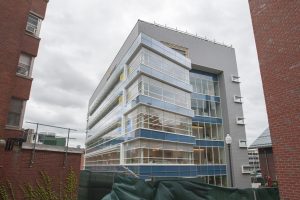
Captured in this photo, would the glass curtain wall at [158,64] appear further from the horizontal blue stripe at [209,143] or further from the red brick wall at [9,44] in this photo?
the red brick wall at [9,44]

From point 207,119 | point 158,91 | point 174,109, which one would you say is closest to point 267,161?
point 174,109

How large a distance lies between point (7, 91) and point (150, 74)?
66.5 ft

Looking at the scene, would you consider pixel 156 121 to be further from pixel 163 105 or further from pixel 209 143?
pixel 209 143

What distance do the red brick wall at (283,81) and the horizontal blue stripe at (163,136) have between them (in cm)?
2011

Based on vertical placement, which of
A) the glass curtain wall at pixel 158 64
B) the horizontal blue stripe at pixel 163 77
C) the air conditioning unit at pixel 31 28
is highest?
the glass curtain wall at pixel 158 64

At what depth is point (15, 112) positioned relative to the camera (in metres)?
13.0

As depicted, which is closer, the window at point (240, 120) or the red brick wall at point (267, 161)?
the red brick wall at point (267, 161)

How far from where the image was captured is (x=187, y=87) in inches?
1372

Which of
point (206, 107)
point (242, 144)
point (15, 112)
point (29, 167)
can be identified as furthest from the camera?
point (206, 107)

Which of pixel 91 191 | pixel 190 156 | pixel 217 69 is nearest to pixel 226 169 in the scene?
pixel 190 156

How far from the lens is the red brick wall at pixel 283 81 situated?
22.5 feet

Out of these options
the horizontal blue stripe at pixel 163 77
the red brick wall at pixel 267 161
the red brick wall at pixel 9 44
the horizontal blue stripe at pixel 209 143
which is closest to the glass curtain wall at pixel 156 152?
the horizontal blue stripe at pixel 209 143

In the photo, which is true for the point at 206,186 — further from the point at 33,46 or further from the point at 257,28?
the point at 33,46

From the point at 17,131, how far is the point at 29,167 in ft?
10.2
